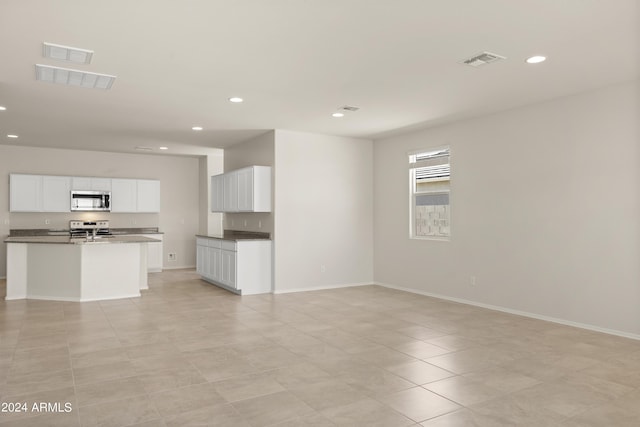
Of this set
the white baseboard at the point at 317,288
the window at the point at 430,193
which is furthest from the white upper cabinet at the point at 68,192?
the window at the point at 430,193

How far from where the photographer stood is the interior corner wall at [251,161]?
7.58m

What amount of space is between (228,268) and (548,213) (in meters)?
4.89

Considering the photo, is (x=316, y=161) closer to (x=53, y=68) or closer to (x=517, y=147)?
(x=517, y=147)

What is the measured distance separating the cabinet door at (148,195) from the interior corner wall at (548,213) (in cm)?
621

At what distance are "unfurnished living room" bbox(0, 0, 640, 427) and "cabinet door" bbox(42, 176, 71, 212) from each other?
0.13ft

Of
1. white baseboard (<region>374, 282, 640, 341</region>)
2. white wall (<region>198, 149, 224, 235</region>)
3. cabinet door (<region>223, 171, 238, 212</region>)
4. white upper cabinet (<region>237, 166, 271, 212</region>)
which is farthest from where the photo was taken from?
white wall (<region>198, 149, 224, 235</region>)

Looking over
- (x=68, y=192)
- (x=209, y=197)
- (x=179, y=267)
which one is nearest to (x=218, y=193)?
(x=209, y=197)

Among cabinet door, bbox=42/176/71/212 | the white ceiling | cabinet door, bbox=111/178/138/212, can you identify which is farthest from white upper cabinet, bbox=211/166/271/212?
cabinet door, bbox=42/176/71/212

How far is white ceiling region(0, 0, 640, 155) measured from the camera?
314cm

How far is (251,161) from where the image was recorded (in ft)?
27.1

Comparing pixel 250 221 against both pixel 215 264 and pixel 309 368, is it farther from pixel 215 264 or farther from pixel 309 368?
pixel 309 368

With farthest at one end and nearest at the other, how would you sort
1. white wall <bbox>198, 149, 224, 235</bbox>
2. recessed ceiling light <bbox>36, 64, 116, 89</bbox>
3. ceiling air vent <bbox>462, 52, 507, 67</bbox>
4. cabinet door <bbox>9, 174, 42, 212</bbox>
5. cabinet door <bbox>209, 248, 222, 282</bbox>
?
white wall <bbox>198, 149, 224, 235</bbox>, cabinet door <bbox>9, 174, 42, 212</bbox>, cabinet door <bbox>209, 248, 222, 282</bbox>, recessed ceiling light <bbox>36, 64, 116, 89</bbox>, ceiling air vent <bbox>462, 52, 507, 67</bbox>

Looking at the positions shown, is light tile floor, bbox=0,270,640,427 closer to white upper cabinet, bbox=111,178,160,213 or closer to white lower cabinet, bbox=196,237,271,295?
white lower cabinet, bbox=196,237,271,295

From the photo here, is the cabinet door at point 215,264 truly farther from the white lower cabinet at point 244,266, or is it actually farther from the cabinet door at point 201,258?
the cabinet door at point 201,258
